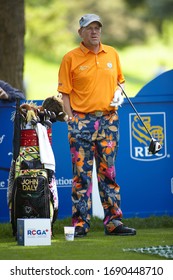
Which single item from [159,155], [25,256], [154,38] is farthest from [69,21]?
[25,256]

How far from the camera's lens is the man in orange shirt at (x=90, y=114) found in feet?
34.5

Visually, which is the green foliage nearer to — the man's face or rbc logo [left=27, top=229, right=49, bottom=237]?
the man's face

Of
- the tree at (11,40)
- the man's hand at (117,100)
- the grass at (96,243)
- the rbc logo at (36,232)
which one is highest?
the tree at (11,40)

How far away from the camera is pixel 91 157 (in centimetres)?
1063

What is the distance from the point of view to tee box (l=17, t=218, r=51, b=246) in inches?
384

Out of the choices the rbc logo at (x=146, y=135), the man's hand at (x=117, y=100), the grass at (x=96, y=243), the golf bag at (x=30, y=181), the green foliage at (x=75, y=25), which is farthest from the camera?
the green foliage at (x=75, y=25)

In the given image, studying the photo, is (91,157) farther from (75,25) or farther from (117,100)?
(75,25)

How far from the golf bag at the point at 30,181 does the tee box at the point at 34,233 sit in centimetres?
55

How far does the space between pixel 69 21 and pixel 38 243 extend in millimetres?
41203

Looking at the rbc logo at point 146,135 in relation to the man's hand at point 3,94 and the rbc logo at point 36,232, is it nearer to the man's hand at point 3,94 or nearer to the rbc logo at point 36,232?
the man's hand at point 3,94

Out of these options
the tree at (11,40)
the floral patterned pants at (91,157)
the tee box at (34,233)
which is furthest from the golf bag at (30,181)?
the tree at (11,40)

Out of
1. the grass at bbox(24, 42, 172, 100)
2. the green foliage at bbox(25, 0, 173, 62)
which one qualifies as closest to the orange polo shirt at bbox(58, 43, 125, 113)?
the green foliage at bbox(25, 0, 173, 62)

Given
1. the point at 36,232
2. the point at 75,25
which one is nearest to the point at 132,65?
the point at 75,25
